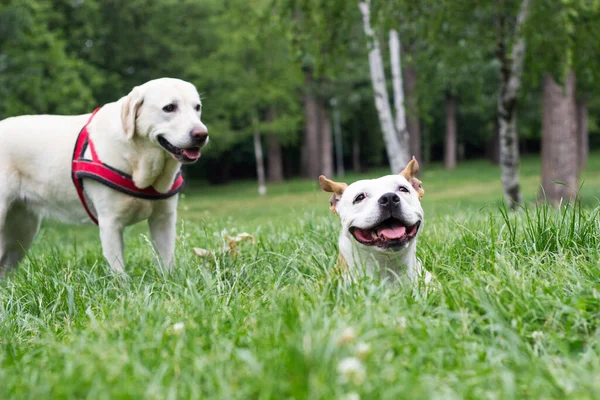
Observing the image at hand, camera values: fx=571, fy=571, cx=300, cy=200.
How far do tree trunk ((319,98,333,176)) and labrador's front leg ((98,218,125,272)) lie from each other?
64.6ft

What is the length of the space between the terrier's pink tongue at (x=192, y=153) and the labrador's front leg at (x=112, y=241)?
2.27ft

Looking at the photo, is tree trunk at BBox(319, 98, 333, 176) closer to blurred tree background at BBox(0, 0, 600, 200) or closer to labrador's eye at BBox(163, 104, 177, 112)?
blurred tree background at BBox(0, 0, 600, 200)

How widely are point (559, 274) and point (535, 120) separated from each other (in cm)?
3340

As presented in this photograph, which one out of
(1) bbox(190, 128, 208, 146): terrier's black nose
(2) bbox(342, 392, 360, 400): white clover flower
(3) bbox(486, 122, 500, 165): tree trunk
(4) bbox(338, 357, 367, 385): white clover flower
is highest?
(1) bbox(190, 128, 208, 146): terrier's black nose

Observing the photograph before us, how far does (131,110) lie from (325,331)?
7.33 ft

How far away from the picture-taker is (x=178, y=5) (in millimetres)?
23797

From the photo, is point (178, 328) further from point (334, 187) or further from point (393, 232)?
point (334, 187)

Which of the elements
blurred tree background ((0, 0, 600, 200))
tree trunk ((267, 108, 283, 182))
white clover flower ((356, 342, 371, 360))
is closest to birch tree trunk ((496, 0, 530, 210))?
blurred tree background ((0, 0, 600, 200))

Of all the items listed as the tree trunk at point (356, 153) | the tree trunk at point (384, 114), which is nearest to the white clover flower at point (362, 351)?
the tree trunk at point (384, 114)

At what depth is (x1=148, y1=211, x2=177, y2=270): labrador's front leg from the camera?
3.91 meters

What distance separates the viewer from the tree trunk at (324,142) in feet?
78.4

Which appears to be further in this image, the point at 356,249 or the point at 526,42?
the point at 526,42

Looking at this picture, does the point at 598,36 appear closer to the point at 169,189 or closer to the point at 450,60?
the point at 450,60

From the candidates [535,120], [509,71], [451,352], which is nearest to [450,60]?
[509,71]
